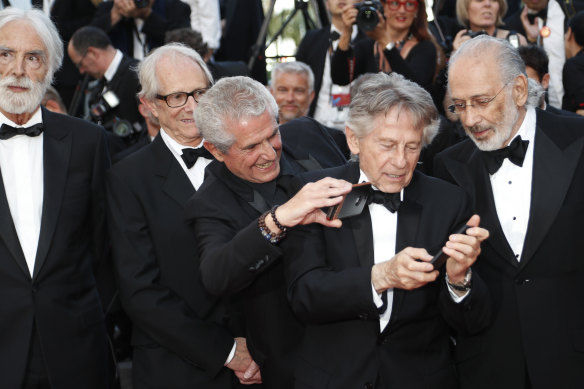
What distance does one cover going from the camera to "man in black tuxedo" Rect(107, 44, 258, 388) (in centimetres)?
337

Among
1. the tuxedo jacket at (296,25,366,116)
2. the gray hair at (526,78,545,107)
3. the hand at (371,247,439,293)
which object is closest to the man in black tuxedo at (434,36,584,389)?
the gray hair at (526,78,545,107)

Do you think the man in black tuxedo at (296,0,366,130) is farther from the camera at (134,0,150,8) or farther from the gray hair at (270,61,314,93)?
the camera at (134,0,150,8)

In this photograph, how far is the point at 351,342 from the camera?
291 cm

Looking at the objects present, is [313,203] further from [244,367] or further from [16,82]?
[16,82]

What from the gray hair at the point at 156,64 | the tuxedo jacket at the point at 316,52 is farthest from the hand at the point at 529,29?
the gray hair at the point at 156,64

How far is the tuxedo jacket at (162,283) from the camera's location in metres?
3.37

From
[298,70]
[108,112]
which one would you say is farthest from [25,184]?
[298,70]

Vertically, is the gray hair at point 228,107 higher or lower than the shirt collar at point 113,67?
higher

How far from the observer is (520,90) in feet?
11.2

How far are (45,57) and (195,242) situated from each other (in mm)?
1179

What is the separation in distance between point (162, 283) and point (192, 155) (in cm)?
59

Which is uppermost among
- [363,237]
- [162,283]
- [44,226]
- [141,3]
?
[141,3]

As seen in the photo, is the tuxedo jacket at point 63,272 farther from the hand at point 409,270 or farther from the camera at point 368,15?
the camera at point 368,15

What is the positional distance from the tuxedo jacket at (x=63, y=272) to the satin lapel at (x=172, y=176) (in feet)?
1.12
